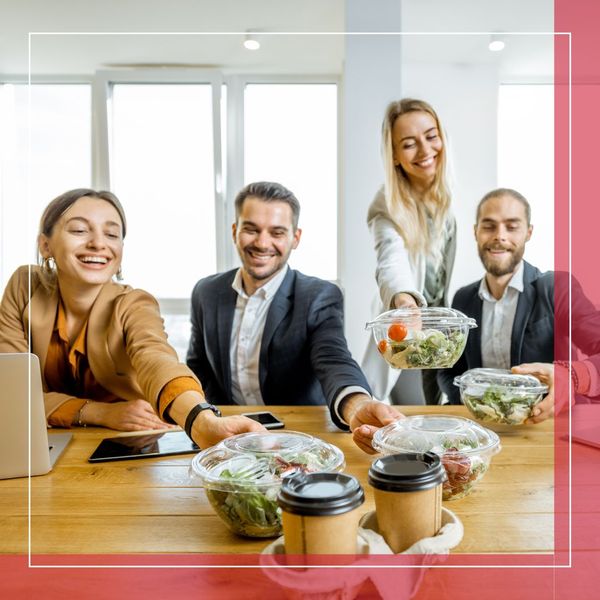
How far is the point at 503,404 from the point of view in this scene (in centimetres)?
113

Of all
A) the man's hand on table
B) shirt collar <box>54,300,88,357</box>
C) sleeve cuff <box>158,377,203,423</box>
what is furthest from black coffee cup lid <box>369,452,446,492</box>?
shirt collar <box>54,300,88,357</box>

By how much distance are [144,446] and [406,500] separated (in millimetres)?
652

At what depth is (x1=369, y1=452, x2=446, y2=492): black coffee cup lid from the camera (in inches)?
21.3

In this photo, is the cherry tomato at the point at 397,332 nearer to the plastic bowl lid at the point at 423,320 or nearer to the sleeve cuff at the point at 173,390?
the plastic bowl lid at the point at 423,320

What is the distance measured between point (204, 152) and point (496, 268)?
1.12m

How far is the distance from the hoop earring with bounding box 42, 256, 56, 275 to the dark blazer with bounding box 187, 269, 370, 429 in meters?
0.46

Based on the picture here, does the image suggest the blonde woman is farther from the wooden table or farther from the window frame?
the wooden table

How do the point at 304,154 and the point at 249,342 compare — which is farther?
the point at 304,154

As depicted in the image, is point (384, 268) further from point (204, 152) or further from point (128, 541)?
point (128, 541)

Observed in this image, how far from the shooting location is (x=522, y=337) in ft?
5.86

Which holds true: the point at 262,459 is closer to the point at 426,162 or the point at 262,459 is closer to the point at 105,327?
the point at 105,327

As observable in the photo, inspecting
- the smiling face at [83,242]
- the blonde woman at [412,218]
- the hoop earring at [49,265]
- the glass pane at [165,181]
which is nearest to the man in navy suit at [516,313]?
the blonde woman at [412,218]

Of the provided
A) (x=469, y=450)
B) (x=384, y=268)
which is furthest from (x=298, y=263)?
(x=469, y=450)

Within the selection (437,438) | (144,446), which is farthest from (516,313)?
(144,446)
